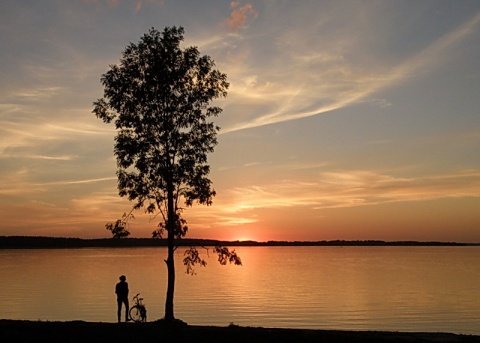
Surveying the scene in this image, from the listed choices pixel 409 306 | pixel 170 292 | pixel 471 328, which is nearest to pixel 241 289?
pixel 409 306

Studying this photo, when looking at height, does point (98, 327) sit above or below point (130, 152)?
below

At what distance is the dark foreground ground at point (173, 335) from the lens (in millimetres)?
24375

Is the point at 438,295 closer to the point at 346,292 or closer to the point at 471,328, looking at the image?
the point at 346,292

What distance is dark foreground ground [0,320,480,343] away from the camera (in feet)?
80.0

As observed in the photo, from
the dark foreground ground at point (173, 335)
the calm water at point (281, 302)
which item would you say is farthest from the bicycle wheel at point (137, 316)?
the calm water at point (281, 302)

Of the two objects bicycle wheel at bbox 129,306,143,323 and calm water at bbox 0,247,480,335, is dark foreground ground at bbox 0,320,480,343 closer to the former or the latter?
bicycle wheel at bbox 129,306,143,323

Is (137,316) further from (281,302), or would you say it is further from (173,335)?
(281,302)

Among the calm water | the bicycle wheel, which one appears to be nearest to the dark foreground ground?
the bicycle wheel

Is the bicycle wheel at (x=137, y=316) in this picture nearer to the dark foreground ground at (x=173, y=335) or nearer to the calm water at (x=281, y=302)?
the dark foreground ground at (x=173, y=335)

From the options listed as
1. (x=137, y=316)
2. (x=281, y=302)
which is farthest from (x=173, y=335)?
(x=281, y=302)

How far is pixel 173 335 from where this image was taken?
1003 inches

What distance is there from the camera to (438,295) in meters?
80.8

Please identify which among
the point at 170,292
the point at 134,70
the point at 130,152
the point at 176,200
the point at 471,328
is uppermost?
the point at 134,70

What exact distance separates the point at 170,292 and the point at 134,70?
13811mm
